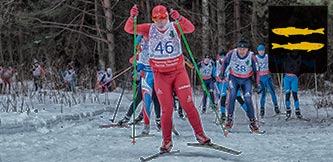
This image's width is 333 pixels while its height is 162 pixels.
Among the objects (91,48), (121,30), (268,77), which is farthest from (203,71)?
(91,48)

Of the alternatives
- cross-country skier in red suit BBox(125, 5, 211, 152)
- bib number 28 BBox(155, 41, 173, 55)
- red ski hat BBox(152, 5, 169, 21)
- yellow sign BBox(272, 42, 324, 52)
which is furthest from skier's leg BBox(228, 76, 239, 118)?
red ski hat BBox(152, 5, 169, 21)

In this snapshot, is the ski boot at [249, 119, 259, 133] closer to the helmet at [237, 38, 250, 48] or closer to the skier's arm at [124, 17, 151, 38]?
the helmet at [237, 38, 250, 48]

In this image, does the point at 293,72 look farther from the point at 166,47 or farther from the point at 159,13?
the point at 159,13

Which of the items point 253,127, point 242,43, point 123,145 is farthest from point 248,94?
point 123,145

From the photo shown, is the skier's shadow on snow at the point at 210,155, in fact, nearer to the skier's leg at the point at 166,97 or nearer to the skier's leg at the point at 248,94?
the skier's leg at the point at 166,97

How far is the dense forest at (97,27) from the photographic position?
2964 cm

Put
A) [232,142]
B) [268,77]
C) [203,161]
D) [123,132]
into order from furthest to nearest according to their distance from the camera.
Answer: [268,77] → [123,132] → [232,142] → [203,161]

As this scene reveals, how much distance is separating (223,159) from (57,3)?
26547 mm

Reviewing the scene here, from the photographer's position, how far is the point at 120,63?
3681 centimetres

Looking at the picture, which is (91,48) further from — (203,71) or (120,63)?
(203,71)

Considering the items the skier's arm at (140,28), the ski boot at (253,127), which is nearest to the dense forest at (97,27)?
the ski boot at (253,127)

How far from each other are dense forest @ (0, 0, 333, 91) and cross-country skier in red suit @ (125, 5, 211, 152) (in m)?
20.2

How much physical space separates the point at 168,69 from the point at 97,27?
76.5 ft

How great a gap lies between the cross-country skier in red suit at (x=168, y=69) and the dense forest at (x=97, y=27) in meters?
20.2
